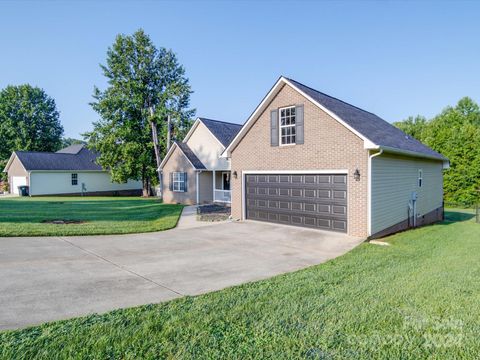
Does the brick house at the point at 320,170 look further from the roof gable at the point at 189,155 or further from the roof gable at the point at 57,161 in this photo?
the roof gable at the point at 57,161

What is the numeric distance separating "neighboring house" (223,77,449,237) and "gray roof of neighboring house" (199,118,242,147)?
816cm

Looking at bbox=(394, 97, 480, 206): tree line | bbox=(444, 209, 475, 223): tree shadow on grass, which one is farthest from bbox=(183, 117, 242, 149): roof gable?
bbox=(394, 97, 480, 206): tree line

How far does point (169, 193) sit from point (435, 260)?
2017 centimetres

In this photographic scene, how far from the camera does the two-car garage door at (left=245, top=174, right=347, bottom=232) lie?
1126 cm

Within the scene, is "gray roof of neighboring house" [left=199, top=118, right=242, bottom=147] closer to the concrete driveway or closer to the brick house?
the brick house

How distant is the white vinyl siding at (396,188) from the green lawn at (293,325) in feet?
15.7

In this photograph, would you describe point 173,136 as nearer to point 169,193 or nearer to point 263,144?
point 169,193

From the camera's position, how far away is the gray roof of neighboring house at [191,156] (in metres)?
22.8

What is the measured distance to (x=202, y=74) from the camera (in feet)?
76.4

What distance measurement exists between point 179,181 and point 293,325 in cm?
2070

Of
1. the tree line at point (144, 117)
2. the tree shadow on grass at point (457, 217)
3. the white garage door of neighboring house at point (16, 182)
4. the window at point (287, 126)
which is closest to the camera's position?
the window at point (287, 126)

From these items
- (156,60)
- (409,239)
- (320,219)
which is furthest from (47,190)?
(409,239)

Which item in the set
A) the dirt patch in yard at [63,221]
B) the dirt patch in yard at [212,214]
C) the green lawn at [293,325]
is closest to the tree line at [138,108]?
the dirt patch in yard at [212,214]

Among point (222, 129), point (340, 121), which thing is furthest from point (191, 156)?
point (340, 121)
